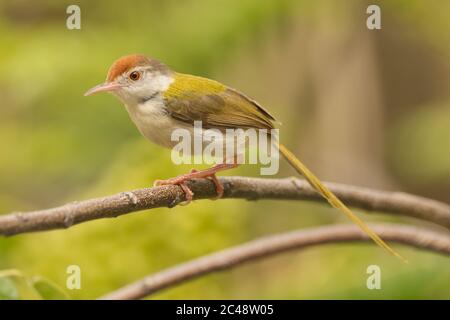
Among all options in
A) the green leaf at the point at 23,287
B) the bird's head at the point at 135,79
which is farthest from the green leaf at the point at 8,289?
the bird's head at the point at 135,79

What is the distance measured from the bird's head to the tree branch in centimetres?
26

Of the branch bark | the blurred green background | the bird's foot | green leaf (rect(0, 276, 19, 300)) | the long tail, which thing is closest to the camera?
the branch bark

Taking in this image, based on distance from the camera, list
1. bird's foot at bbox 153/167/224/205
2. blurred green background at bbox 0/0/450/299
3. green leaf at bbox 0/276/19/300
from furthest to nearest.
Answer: blurred green background at bbox 0/0/450/299 → bird's foot at bbox 153/167/224/205 → green leaf at bbox 0/276/19/300

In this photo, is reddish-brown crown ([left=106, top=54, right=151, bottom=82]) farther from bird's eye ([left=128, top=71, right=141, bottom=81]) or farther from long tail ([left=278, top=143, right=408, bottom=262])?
long tail ([left=278, top=143, right=408, bottom=262])

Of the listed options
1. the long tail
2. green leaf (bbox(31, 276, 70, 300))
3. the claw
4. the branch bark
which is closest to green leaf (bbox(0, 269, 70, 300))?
green leaf (bbox(31, 276, 70, 300))

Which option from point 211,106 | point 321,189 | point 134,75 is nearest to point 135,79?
point 134,75

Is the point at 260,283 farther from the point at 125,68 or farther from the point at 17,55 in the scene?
the point at 17,55

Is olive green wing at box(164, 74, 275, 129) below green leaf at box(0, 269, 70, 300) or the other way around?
the other way around

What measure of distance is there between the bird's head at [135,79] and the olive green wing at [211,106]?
2 cm

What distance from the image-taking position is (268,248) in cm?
118

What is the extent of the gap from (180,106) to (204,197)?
15 centimetres

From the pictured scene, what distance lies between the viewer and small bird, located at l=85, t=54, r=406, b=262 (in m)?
1.10

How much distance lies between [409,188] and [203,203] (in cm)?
67
